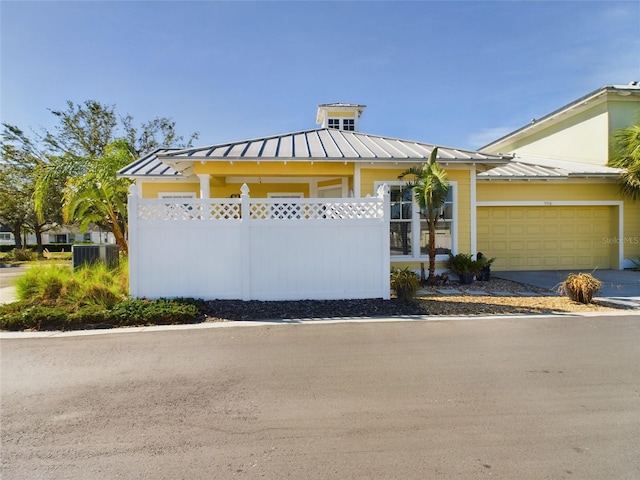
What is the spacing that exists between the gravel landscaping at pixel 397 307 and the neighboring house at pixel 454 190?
9.43ft

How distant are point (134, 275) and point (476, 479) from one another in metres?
7.00

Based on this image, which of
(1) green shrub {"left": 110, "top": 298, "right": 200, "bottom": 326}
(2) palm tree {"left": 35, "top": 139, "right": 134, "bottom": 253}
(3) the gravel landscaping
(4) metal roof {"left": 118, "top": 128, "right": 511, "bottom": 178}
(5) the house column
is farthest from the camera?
(2) palm tree {"left": 35, "top": 139, "right": 134, "bottom": 253}

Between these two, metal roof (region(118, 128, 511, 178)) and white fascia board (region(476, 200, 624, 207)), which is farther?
white fascia board (region(476, 200, 624, 207))

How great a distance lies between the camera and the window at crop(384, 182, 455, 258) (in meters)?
10.7

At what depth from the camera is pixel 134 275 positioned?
7.34m

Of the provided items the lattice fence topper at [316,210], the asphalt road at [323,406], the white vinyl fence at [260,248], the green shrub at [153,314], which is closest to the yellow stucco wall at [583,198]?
the lattice fence topper at [316,210]

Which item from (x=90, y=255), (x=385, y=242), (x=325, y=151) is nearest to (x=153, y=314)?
(x=385, y=242)

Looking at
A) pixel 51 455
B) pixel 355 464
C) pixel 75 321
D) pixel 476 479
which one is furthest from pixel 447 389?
pixel 75 321

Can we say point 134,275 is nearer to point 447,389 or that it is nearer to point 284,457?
point 284,457

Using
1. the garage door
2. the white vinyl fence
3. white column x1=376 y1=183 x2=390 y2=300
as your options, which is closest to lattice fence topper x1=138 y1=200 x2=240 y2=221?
the white vinyl fence

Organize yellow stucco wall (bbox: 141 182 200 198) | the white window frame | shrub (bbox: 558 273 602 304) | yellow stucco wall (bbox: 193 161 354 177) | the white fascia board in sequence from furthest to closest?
1. the white fascia board
2. yellow stucco wall (bbox: 141 182 200 198)
3. the white window frame
4. yellow stucco wall (bbox: 193 161 354 177)
5. shrub (bbox: 558 273 602 304)

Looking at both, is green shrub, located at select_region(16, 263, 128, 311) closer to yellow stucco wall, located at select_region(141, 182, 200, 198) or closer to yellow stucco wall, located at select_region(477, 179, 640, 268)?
yellow stucco wall, located at select_region(141, 182, 200, 198)

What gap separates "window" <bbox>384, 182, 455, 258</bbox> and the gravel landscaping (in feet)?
8.45

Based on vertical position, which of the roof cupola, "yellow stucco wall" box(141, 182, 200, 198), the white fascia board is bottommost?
the white fascia board
